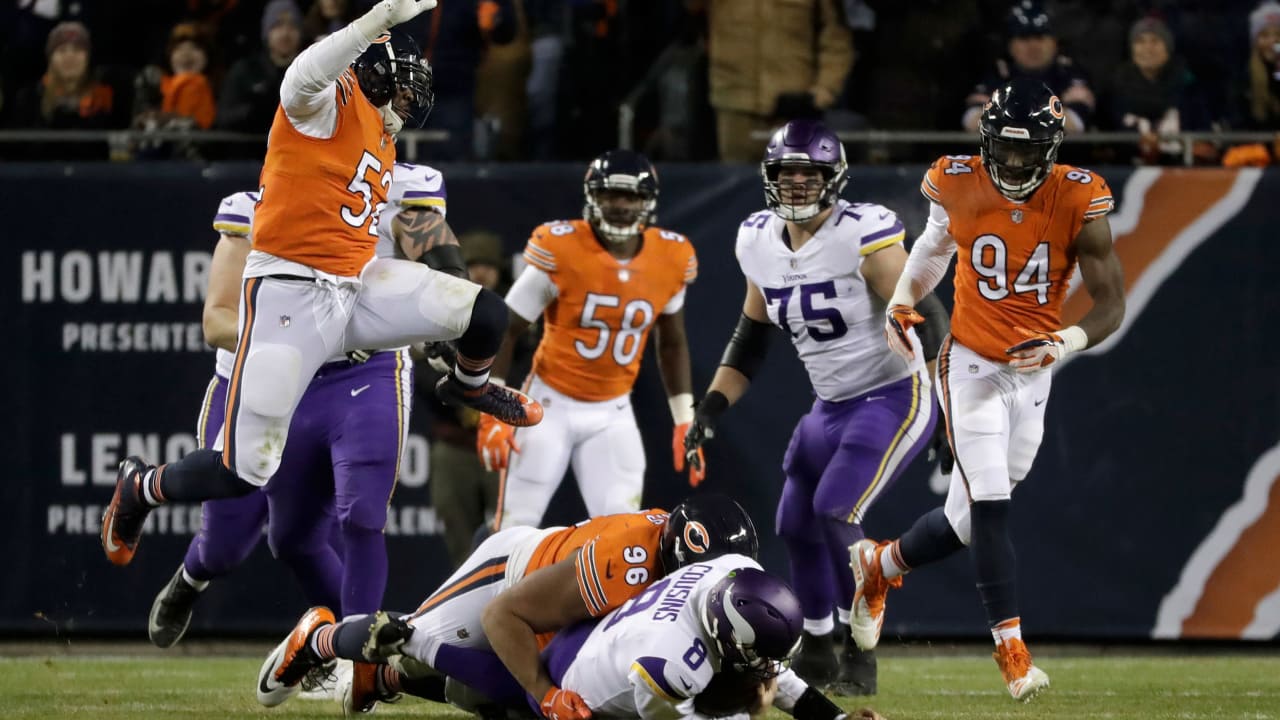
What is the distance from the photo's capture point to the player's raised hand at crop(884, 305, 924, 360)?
614 centimetres

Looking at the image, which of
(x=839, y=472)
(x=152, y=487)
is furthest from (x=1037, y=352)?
(x=152, y=487)

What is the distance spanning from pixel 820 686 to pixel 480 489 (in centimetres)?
231

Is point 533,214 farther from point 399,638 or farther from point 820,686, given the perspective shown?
point 399,638

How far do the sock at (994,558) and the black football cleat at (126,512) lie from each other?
2546mm

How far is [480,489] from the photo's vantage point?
8258 mm

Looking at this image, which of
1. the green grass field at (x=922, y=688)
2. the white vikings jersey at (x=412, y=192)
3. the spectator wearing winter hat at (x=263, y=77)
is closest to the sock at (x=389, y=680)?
the green grass field at (x=922, y=688)

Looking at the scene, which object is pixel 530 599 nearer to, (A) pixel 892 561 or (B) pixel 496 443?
(A) pixel 892 561

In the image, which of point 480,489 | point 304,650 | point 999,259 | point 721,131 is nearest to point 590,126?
point 721,131

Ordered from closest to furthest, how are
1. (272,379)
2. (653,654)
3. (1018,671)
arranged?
(653,654), (272,379), (1018,671)

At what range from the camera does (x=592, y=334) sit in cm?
723

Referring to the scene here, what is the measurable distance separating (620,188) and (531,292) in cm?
53

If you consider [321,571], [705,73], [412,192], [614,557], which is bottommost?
[321,571]

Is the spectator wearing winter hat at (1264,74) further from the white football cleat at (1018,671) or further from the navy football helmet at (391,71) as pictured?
the navy football helmet at (391,71)

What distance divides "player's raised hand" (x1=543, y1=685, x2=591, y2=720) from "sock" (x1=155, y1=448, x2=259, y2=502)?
1.27 metres
